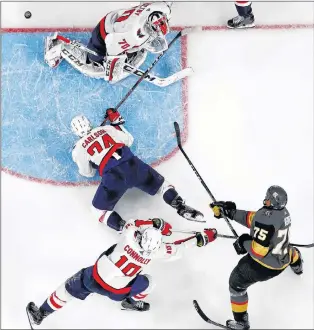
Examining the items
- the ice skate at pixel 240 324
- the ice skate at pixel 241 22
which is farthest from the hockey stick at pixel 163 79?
the ice skate at pixel 240 324

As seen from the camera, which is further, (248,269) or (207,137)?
(207,137)

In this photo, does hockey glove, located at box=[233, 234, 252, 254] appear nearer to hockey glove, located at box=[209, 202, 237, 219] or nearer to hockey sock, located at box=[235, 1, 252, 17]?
hockey glove, located at box=[209, 202, 237, 219]

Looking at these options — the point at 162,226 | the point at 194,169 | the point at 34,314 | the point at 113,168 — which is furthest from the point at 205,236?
the point at 34,314

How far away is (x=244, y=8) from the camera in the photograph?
175 inches

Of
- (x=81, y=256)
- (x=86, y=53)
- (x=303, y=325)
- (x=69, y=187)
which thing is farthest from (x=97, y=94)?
(x=303, y=325)

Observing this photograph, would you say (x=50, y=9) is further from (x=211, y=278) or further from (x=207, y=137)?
(x=211, y=278)

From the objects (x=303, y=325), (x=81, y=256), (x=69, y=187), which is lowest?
(x=303, y=325)

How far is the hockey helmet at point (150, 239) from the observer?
12.6 feet

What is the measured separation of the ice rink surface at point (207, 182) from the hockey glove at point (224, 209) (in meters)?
0.41

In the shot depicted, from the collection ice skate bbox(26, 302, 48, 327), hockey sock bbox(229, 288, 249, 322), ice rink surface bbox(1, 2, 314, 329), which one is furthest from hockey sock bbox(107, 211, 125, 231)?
hockey sock bbox(229, 288, 249, 322)

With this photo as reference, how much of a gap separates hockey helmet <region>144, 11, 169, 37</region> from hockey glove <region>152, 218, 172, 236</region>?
1.16 metres

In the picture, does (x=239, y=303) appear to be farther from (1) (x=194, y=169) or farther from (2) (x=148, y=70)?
(2) (x=148, y=70)

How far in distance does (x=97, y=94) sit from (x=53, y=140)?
45 cm

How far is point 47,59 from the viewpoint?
181 inches
